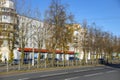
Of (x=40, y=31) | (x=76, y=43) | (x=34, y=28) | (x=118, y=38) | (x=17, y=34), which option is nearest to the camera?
(x=17, y=34)

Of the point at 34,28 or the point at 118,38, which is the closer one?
the point at 34,28

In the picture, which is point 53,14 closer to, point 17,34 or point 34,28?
point 17,34

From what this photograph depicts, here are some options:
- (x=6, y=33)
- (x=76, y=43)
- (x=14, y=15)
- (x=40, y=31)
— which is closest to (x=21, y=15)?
(x=14, y=15)

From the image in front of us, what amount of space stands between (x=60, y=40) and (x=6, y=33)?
11458mm

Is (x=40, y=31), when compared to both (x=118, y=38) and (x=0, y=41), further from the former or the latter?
(x=118, y=38)

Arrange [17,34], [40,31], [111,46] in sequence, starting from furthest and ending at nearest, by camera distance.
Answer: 1. [111,46]
2. [40,31]
3. [17,34]

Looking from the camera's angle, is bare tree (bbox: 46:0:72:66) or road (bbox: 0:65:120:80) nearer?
road (bbox: 0:65:120:80)

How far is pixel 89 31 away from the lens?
66375mm

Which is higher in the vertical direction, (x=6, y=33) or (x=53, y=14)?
(x=53, y=14)

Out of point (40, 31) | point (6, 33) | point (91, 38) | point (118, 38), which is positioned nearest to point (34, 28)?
point (40, 31)

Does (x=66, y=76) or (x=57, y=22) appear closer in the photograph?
(x=66, y=76)

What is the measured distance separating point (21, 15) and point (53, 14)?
6.86 m

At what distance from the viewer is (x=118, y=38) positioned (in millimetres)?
93938

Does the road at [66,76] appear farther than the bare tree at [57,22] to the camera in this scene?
No
